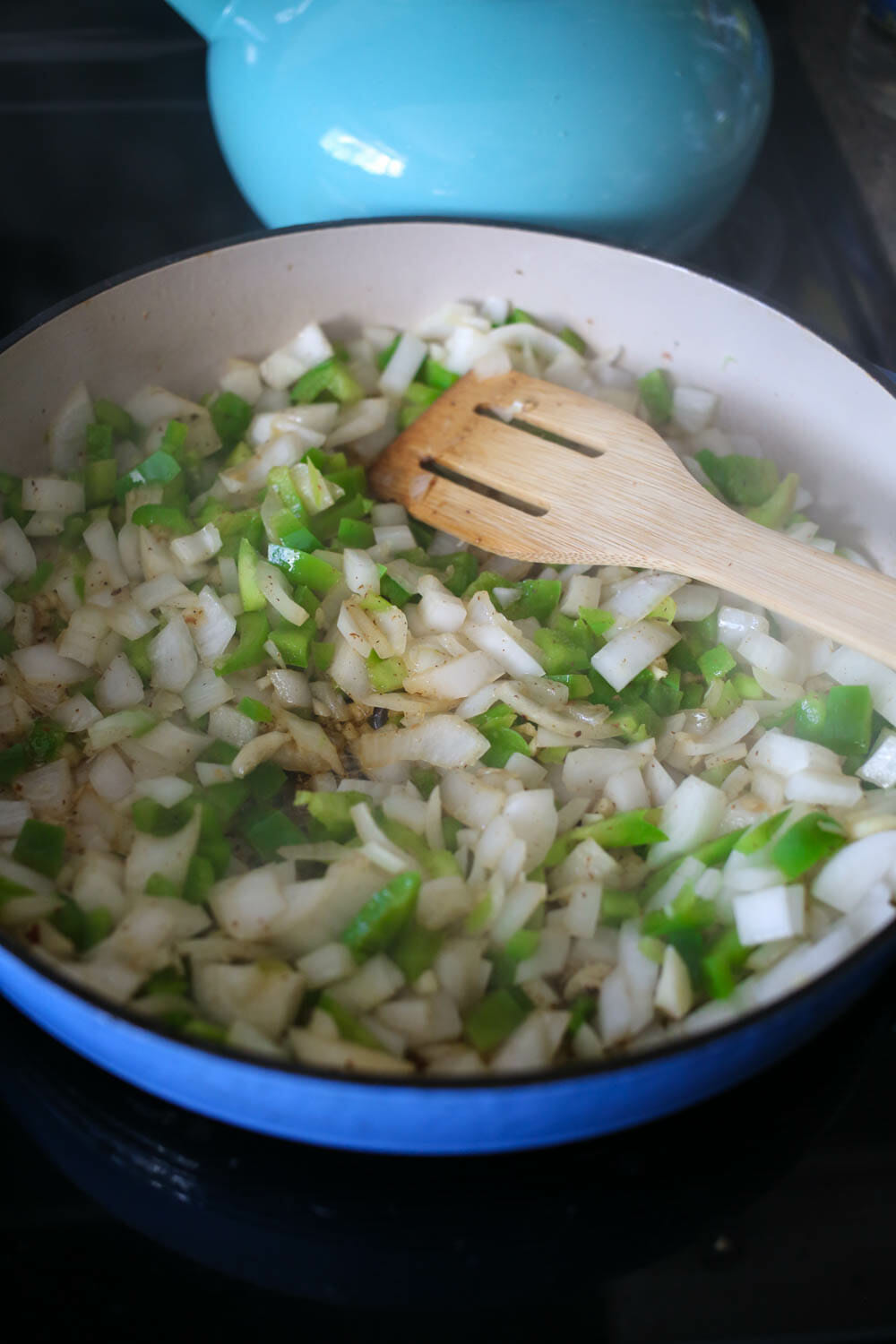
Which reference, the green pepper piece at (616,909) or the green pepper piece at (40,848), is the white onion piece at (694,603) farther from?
the green pepper piece at (40,848)


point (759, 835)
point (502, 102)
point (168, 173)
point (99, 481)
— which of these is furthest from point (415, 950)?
point (168, 173)

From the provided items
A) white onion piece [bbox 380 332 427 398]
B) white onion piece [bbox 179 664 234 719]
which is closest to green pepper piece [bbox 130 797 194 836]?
white onion piece [bbox 179 664 234 719]

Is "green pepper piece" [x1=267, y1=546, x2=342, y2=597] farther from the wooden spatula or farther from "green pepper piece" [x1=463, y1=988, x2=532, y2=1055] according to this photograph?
"green pepper piece" [x1=463, y1=988, x2=532, y2=1055]

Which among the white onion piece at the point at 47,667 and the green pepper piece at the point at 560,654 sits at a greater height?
the green pepper piece at the point at 560,654

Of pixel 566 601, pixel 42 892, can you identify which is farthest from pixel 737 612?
pixel 42 892

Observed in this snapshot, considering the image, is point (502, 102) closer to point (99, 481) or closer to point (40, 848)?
point (99, 481)

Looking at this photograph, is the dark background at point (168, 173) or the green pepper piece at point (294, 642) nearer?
the green pepper piece at point (294, 642)

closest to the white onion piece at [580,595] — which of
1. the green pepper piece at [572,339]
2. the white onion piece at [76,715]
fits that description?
the green pepper piece at [572,339]
